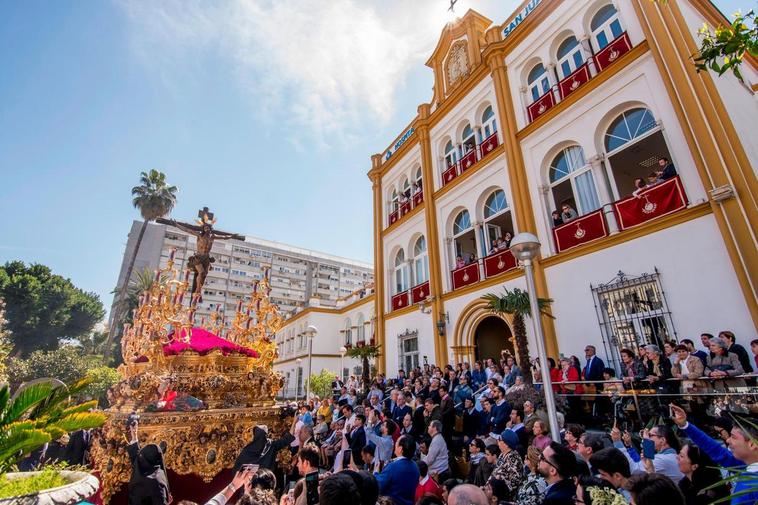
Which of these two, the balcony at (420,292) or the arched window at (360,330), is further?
the arched window at (360,330)

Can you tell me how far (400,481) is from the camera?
4086mm

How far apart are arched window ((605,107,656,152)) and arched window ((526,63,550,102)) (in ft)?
9.65

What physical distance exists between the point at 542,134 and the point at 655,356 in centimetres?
780

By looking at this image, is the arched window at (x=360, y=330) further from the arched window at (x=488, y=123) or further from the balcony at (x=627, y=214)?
the balcony at (x=627, y=214)

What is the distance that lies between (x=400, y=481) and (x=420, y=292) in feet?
38.6

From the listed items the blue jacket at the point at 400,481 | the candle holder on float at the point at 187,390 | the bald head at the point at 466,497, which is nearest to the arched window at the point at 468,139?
the candle holder on float at the point at 187,390

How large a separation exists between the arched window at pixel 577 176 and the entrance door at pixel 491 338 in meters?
5.23

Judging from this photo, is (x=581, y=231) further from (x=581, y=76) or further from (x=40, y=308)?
(x=40, y=308)

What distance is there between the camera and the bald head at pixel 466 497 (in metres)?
2.36

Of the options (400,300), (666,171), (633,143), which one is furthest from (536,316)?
(400,300)

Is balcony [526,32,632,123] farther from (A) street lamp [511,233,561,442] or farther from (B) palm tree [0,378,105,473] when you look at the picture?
(B) palm tree [0,378,105,473]

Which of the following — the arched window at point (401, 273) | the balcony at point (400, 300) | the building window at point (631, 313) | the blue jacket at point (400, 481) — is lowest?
the blue jacket at point (400, 481)

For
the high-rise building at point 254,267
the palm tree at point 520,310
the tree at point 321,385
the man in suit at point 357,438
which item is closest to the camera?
the man in suit at point 357,438

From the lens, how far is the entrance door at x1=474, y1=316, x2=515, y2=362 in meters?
13.9
